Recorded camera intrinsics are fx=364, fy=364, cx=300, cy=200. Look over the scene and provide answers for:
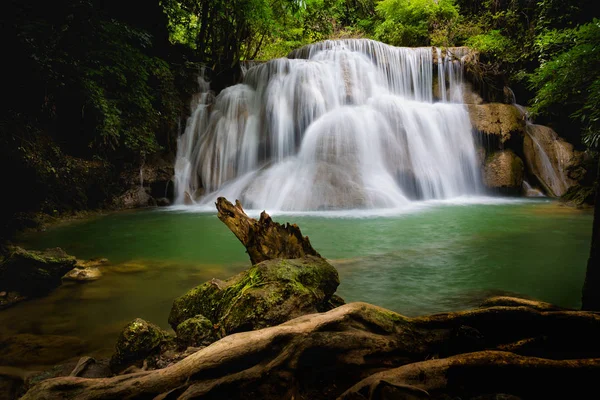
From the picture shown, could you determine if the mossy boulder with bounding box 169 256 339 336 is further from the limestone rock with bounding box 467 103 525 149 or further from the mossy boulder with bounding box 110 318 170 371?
the limestone rock with bounding box 467 103 525 149

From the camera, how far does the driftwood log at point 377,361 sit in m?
1.80

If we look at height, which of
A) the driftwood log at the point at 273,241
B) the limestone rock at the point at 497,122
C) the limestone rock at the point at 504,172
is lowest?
the driftwood log at the point at 273,241

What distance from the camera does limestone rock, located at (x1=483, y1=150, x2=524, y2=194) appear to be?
14.9m

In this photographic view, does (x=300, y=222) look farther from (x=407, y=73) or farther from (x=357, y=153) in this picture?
(x=407, y=73)

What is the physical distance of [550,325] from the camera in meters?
2.17

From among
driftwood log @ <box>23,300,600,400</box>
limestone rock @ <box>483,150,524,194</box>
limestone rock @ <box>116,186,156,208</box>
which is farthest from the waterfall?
limestone rock @ <box>116,186,156,208</box>

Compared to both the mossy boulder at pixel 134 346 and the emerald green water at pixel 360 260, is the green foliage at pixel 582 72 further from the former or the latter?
the mossy boulder at pixel 134 346

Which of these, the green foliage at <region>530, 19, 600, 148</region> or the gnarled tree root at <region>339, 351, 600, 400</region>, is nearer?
the gnarled tree root at <region>339, 351, 600, 400</region>

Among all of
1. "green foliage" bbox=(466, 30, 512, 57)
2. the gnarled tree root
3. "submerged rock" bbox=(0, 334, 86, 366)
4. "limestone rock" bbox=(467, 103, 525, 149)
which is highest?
"green foliage" bbox=(466, 30, 512, 57)

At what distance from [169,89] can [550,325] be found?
1409 cm

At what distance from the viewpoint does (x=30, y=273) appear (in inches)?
185

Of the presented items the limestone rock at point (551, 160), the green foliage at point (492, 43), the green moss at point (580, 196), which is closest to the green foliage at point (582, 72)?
the green moss at point (580, 196)

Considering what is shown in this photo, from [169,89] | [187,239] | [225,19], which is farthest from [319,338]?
[225,19]

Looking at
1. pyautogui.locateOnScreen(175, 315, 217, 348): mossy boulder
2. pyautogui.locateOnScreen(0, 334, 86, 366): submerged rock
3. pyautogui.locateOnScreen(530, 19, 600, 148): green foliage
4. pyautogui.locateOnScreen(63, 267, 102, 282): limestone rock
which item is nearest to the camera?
pyautogui.locateOnScreen(175, 315, 217, 348): mossy boulder
